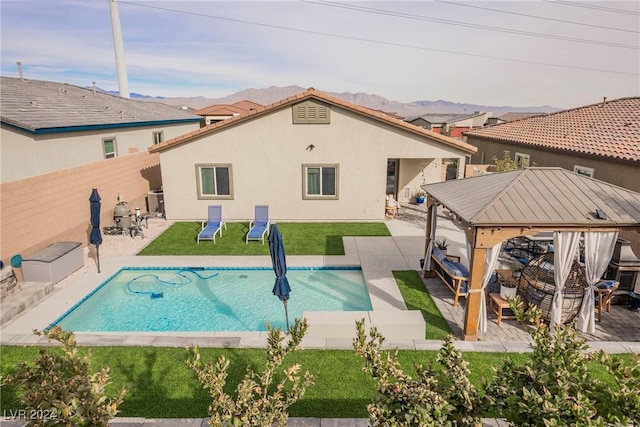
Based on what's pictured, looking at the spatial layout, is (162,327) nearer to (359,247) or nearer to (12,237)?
(12,237)

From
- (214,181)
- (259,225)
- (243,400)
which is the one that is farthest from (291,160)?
(243,400)

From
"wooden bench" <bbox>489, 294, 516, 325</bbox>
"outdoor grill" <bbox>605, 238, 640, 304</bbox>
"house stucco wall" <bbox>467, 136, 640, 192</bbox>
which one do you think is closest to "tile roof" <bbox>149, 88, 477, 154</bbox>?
"house stucco wall" <bbox>467, 136, 640, 192</bbox>

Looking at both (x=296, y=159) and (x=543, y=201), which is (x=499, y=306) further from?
(x=296, y=159)

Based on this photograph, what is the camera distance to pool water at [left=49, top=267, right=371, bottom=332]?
1116cm

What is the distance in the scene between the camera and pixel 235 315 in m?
11.7

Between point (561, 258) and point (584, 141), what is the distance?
11552 millimetres

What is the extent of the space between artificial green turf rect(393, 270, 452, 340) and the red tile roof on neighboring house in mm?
9197

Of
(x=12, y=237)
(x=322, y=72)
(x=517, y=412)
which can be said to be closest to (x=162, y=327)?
(x=12, y=237)

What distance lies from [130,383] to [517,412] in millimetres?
7375

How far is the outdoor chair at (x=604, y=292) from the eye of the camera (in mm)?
10078

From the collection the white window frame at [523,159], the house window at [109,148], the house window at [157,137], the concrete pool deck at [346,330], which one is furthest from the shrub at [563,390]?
the house window at [157,137]

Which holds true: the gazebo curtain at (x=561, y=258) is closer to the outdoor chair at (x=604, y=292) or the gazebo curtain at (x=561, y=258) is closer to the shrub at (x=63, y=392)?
the outdoor chair at (x=604, y=292)

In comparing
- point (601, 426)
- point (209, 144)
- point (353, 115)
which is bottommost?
point (601, 426)

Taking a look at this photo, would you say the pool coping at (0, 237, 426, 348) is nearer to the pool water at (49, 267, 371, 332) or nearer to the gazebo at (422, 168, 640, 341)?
the pool water at (49, 267, 371, 332)
